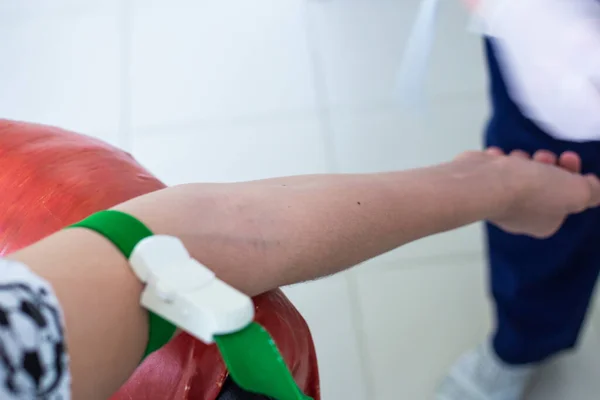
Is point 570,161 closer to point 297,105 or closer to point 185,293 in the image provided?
point 185,293

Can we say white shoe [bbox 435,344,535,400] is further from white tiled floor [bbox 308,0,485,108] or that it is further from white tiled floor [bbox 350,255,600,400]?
white tiled floor [bbox 308,0,485,108]

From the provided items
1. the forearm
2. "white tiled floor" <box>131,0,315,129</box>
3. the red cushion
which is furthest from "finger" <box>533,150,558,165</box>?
"white tiled floor" <box>131,0,315,129</box>

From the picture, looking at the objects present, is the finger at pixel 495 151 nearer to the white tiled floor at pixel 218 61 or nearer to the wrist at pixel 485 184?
the wrist at pixel 485 184

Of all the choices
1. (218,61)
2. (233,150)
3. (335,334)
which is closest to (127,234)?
(335,334)

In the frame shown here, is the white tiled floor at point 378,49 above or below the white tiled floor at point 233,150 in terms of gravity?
above

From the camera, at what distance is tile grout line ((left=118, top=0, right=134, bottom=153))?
51.1 inches

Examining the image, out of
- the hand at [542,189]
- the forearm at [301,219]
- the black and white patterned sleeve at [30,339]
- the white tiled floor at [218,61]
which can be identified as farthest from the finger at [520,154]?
the white tiled floor at [218,61]

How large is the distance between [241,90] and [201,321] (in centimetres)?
108

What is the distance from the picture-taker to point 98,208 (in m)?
0.52

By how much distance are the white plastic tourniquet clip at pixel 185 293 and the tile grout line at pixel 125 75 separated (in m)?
0.97

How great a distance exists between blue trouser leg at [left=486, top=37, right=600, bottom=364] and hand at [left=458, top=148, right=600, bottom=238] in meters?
0.02

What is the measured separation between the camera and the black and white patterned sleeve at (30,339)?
257mm

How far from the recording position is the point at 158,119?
132 cm

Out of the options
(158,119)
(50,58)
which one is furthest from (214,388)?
(50,58)
